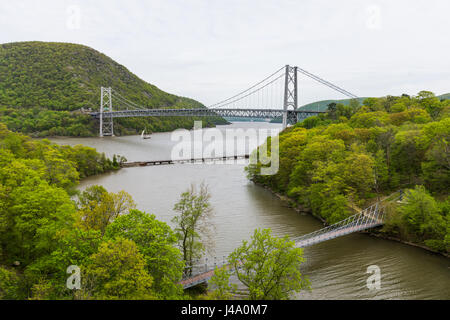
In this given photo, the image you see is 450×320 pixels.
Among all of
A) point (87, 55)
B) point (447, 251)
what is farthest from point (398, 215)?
point (87, 55)

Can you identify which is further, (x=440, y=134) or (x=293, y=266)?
(x=440, y=134)

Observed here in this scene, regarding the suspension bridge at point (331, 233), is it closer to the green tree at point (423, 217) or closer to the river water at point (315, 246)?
the river water at point (315, 246)

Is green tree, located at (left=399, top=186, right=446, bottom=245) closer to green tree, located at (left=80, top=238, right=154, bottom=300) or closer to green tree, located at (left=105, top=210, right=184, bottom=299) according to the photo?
green tree, located at (left=105, top=210, right=184, bottom=299)

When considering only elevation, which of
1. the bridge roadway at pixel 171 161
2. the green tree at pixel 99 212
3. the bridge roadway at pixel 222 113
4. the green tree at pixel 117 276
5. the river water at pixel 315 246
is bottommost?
the river water at pixel 315 246

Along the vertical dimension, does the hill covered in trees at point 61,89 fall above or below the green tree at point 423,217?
above

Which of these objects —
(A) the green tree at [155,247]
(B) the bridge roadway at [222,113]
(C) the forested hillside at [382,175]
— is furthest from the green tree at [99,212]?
(B) the bridge roadway at [222,113]

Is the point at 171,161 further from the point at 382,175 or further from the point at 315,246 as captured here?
the point at 315,246

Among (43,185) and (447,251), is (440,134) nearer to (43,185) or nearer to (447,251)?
(447,251)
